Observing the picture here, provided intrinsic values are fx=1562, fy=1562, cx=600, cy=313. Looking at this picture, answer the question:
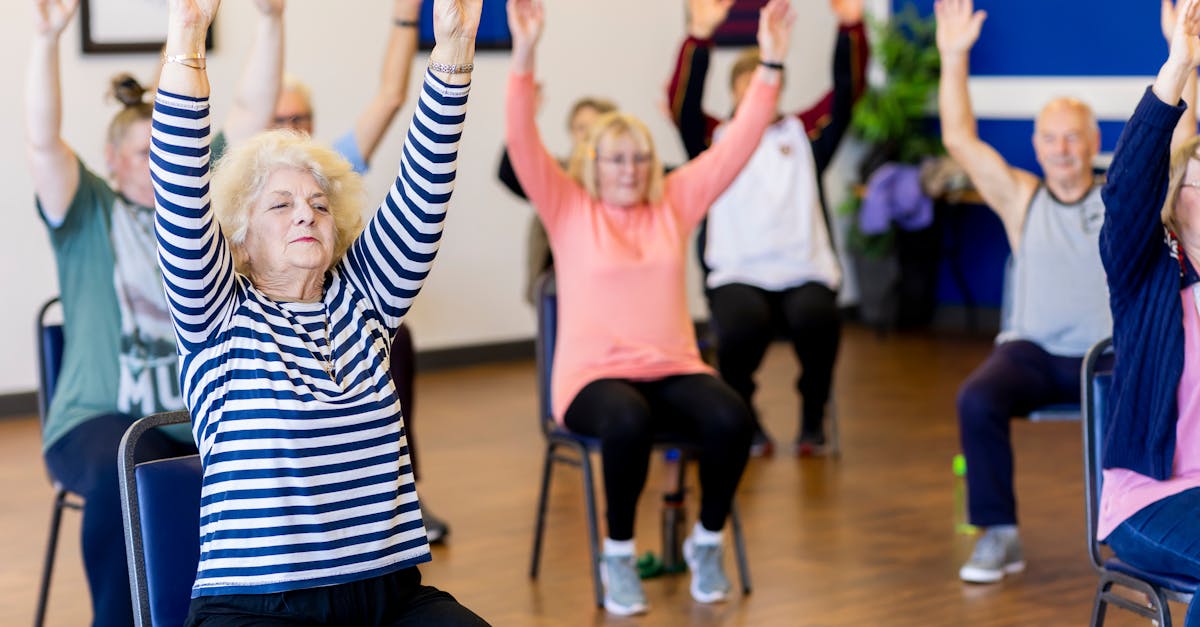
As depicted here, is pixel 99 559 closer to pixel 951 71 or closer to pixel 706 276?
pixel 951 71

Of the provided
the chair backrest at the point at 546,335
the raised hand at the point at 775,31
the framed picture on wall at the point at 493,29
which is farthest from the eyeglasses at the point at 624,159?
the framed picture on wall at the point at 493,29

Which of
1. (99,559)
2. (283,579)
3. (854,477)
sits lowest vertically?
(854,477)

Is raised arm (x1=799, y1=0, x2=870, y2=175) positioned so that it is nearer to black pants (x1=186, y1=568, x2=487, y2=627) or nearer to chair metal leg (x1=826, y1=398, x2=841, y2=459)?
chair metal leg (x1=826, y1=398, x2=841, y2=459)

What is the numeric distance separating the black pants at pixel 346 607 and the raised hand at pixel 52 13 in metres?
1.20

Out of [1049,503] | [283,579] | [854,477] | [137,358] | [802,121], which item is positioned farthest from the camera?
[802,121]

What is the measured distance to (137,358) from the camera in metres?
3.24

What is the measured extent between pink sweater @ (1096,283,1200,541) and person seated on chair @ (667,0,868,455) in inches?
97.7

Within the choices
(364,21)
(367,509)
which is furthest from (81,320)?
(364,21)

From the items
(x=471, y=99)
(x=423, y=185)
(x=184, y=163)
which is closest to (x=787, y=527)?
(x=423, y=185)

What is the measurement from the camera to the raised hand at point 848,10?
500 cm

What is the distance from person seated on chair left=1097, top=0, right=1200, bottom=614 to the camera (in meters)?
2.50

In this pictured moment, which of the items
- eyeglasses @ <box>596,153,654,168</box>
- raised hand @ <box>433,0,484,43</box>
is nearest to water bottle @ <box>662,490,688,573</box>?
eyeglasses @ <box>596,153,654,168</box>

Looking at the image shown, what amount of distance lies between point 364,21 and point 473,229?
3.57 feet

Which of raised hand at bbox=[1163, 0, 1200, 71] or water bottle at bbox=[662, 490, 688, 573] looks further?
water bottle at bbox=[662, 490, 688, 573]
